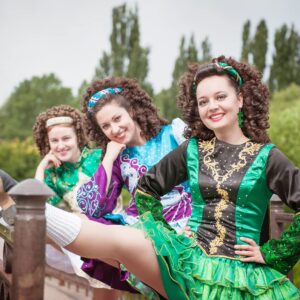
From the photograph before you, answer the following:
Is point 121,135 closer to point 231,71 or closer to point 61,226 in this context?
point 231,71

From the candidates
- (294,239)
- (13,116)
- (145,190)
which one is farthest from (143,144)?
(13,116)

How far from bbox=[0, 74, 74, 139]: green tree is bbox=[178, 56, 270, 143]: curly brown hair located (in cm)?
3637

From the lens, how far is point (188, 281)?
235 cm

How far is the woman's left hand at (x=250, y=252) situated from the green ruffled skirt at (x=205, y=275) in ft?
0.12

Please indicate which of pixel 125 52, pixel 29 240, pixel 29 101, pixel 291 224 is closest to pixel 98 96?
pixel 291 224

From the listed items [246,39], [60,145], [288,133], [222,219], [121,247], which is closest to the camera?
[121,247]

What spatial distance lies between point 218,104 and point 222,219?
1.83 ft

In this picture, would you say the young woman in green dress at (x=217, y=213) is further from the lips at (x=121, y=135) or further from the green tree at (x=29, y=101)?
the green tree at (x=29, y=101)

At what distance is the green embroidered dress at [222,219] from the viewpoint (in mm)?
2355

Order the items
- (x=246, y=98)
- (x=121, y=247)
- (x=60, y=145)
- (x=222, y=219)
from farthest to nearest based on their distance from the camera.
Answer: (x=60, y=145)
(x=246, y=98)
(x=222, y=219)
(x=121, y=247)

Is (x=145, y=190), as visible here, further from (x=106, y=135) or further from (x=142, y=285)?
(x=106, y=135)

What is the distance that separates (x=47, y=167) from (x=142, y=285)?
1.90 meters

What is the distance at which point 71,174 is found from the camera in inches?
167

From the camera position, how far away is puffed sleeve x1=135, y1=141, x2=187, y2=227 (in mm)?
2678
